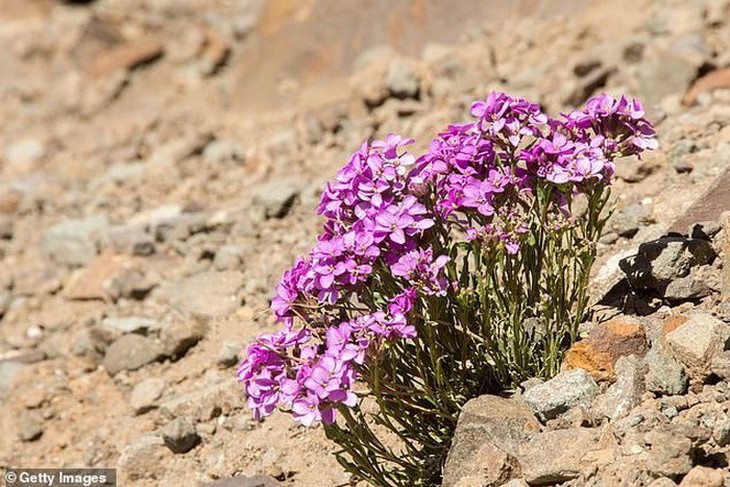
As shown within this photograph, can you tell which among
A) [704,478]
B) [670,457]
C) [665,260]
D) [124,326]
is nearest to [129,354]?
[124,326]

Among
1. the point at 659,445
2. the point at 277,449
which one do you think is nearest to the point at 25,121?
the point at 277,449

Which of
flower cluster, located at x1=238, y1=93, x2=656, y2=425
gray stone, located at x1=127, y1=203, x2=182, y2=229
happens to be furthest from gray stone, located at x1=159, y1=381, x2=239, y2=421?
gray stone, located at x1=127, y1=203, x2=182, y2=229

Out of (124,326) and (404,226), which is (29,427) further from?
(404,226)

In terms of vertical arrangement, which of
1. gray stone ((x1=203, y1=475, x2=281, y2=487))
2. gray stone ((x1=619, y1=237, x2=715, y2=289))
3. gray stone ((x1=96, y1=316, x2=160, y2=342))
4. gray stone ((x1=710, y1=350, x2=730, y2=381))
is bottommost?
gray stone ((x1=96, y1=316, x2=160, y2=342))

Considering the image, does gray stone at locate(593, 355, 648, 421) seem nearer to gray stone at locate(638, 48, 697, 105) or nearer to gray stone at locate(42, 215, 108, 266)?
gray stone at locate(638, 48, 697, 105)

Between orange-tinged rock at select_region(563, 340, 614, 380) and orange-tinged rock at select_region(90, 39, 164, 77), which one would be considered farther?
orange-tinged rock at select_region(90, 39, 164, 77)

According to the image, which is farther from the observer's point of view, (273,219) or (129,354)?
(273,219)
